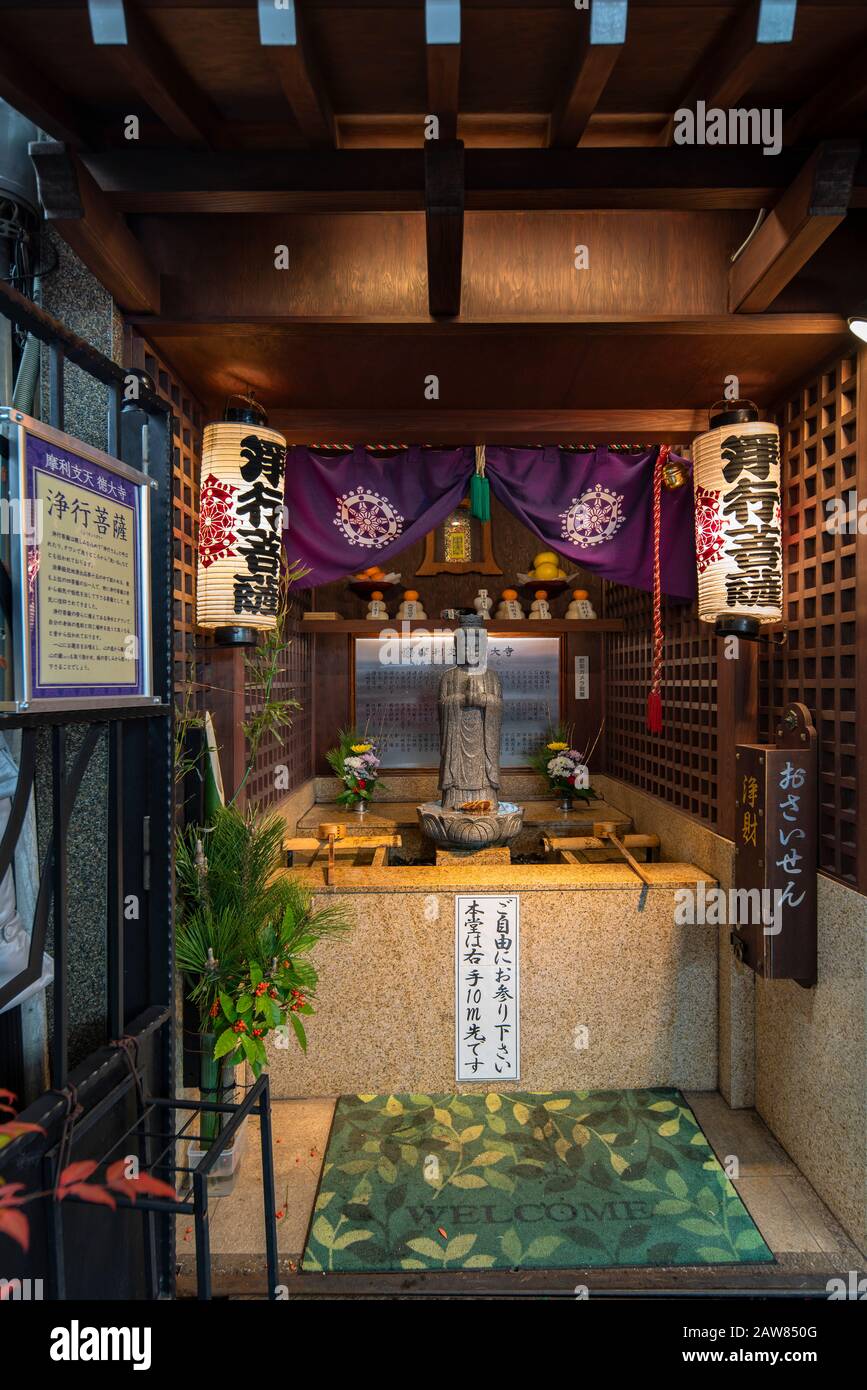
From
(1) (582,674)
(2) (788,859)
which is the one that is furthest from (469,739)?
(2) (788,859)

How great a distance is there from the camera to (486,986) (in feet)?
13.3

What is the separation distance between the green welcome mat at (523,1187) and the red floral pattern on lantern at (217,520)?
279 centimetres

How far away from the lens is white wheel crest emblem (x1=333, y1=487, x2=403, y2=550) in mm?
4145

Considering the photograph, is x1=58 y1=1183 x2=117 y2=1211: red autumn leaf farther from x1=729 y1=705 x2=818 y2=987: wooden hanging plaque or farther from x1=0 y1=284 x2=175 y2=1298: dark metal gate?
x1=729 y1=705 x2=818 y2=987: wooden hanging plaque

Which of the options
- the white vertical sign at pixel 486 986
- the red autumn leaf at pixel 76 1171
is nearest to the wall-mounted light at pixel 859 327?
the white vertical sign at pixel 486 986

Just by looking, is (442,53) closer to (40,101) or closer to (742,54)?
(742,54)

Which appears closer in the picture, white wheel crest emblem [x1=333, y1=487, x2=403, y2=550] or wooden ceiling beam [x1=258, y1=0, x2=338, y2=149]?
wooden ceiling beam [x1=258, y1=0, x2=338, y2=149]

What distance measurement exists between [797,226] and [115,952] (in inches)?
128

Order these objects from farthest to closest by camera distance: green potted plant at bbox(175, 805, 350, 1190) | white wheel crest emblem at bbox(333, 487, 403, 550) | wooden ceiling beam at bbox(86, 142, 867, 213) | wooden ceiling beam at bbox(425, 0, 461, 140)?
white wheel crest emblem at bbox(333, 487, 403, 550) → green potted plant at bbox(175, 805, 350, 1190) → wooden ceiling beam at bbox(86, 142, 867, 213) → wooden ceiling beam at bbox(425, 0, 461, 140)

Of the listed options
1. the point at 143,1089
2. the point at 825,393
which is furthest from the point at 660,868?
the point at 143,1089

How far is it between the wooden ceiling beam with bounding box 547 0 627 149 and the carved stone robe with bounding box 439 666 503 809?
392cm

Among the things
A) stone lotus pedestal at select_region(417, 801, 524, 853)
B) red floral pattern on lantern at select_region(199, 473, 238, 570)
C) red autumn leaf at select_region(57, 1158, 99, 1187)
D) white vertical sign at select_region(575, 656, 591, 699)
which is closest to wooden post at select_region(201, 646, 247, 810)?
red floral pattern on lantern at select_region(199, 473, 238, 570)

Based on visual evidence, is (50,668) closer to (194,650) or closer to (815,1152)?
(194,650)

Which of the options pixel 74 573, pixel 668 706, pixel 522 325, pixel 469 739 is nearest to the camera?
pixel 74 573
